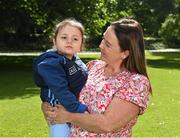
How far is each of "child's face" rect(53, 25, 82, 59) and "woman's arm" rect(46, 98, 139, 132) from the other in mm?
619

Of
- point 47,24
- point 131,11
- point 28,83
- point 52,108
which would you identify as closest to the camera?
point 52,108

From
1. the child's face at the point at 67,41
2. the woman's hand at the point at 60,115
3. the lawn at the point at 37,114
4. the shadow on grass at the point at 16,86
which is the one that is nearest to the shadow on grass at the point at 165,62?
the shadow on grass at the point at 16,86

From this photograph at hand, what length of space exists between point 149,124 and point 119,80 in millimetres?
6750

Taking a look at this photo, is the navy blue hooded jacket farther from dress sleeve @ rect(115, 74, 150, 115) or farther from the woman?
dress sleeve @ rect(115, 74, 150, 115)

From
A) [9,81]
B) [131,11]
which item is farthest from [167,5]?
[9,81]

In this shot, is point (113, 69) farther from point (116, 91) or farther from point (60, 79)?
point (60, 79)

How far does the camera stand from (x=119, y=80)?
3984mm

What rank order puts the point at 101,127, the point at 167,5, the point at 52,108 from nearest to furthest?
the point at 101,127 → the point at 52,108 → the point at 167,5

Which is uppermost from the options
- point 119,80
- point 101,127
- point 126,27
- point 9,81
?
point 126,27

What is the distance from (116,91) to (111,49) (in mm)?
344

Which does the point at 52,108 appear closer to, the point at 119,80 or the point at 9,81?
the point at 119,80

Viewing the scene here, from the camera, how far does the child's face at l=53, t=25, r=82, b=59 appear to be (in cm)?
420

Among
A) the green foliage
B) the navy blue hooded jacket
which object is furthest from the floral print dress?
the green foliage

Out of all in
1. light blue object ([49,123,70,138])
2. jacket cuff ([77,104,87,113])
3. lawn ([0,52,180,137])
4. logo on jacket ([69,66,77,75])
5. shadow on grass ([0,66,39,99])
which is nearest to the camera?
jacket cuff ([77,104,87,113])
